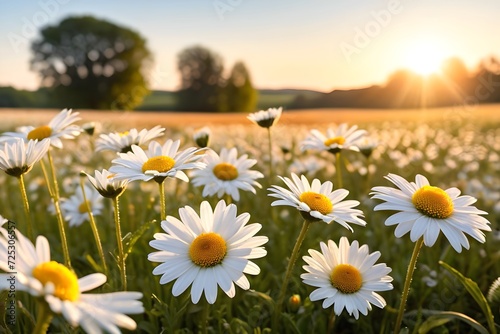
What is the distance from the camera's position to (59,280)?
3.51 feet

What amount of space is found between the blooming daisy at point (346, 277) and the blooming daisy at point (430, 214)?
0.73ft

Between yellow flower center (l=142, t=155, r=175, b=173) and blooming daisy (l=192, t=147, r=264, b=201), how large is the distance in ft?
1.57

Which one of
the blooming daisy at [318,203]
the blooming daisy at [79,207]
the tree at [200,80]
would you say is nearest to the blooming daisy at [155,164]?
the blooming daisy at [318,203]

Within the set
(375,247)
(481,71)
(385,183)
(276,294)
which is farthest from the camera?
(481,71)

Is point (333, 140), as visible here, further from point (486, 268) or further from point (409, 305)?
point (486, 268)

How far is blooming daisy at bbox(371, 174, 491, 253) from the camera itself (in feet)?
5.13

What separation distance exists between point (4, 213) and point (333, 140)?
290 centimetres

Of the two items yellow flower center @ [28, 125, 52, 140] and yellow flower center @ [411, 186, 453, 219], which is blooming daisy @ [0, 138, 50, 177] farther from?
yellow flower center @ [411, 186, 453, 219]

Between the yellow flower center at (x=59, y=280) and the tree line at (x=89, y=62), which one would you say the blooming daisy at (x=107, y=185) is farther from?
the tree line at (x=89, y=62)

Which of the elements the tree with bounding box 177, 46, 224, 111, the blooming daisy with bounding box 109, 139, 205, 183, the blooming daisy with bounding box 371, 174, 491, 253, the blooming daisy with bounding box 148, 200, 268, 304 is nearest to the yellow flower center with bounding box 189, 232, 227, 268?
the blooming daisy with bounding box 148, 200, 268, 304

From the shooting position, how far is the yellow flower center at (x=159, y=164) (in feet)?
5.73

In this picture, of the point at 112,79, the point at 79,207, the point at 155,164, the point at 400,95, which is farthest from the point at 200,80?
the point at 155,164

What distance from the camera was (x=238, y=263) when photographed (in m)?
1.48

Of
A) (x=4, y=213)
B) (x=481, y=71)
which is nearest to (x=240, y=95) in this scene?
(x=481, y=71)
